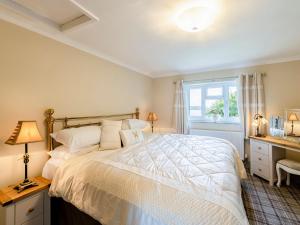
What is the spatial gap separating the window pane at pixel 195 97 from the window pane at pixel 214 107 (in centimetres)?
23

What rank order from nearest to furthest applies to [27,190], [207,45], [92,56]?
[27,190] < [207,45] < [92,56]

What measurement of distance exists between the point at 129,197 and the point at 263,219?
182cm

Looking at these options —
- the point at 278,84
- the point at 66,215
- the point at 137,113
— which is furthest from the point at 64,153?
the point at 278,84

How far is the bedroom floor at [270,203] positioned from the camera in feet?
6.21

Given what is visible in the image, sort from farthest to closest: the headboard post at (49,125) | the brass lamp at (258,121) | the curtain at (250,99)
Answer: the curtain at (250,99)
the brass lamp at (258,121)
the headboard post at (49,125)

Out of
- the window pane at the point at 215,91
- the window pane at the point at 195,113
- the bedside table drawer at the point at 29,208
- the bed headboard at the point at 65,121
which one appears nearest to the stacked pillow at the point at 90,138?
the bed headboard at the point at 65,121

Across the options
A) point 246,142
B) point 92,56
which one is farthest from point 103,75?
point 246,142

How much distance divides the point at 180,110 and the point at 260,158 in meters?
2.05

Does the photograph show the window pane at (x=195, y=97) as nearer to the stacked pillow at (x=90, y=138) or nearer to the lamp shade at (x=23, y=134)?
the stacked pillow at (x=90, y=138)

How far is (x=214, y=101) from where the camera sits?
159 inches

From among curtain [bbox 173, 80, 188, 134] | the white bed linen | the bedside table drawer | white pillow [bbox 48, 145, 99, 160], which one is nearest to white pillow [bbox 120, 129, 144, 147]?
white pillow [bbox 48, 145, 99, 160]

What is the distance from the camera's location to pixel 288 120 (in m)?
2.94

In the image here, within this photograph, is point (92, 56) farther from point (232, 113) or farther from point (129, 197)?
point (232, 113)

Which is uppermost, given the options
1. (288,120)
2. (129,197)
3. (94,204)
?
(288,120)
